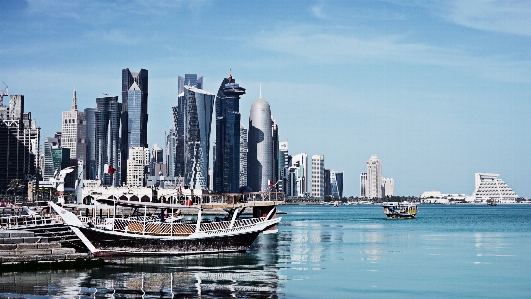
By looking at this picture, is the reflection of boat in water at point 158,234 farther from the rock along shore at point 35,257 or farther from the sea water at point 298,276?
the rock along shore at point 35,257

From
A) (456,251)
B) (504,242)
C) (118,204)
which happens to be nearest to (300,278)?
(118,204)

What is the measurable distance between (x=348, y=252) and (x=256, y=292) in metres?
30.0

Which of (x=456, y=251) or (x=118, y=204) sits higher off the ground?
(x=118, y=204)

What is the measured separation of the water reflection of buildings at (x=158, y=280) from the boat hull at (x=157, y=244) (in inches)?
36.1

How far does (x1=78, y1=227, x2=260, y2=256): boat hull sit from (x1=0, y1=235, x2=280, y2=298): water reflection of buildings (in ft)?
3.01

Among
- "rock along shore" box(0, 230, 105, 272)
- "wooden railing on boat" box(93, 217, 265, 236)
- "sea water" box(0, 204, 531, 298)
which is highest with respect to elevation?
"wooden railing on boat" box(93, 217, 265, 236)

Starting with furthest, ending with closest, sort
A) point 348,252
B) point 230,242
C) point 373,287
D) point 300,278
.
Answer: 1. point 348,252
2. point 230,242
3. point 300,278
4. point 373,287

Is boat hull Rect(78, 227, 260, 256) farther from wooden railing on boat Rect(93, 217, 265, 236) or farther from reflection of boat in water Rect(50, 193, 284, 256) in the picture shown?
wooden railing on boat Rect(93, 217, 265, 236)

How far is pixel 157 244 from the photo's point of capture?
2167 inches

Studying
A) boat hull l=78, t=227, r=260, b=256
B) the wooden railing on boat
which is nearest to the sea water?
boat hull l=78, t=227, r=260, b=256

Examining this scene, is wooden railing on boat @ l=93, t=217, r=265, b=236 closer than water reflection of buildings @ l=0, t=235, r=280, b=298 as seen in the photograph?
No

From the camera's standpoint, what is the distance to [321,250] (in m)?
68.8

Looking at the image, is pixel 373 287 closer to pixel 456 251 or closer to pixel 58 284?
pixel 58 284

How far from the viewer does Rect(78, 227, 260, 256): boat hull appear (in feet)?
174
